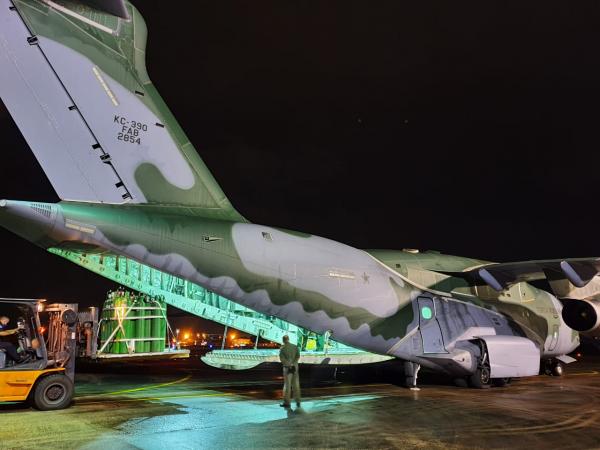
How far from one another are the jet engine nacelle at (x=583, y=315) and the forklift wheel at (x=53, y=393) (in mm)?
11016

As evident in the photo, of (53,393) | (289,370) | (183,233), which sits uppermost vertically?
(183,233)

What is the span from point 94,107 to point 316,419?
581 centimetres

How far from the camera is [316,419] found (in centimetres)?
844

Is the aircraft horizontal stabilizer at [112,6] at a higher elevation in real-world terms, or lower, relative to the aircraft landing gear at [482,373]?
higher

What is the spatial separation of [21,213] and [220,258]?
126 inches

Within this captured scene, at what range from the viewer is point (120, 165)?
28.9 feet

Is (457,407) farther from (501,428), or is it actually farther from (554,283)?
(554,283)

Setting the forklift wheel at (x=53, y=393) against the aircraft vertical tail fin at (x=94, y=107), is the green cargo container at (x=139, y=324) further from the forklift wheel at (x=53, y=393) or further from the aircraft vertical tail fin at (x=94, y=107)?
the aircraft vertical tail fin at (x=94, y=107)

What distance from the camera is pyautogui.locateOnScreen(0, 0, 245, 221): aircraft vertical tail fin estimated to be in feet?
26.1

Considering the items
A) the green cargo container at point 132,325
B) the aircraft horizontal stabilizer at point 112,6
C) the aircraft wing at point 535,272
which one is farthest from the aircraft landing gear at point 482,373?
the aircraft horizontal stabilizer at point 112,6

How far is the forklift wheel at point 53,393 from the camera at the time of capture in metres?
8.95

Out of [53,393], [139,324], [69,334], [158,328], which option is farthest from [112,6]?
[158,328]

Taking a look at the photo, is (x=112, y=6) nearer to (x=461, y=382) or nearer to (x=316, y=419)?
(x=316, y=419)

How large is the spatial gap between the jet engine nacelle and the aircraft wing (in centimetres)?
97
